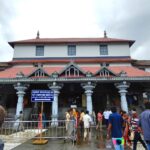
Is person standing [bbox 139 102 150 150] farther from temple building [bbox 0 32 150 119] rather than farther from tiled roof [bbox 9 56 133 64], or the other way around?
tiled roof [bbox 9 56 133 64]

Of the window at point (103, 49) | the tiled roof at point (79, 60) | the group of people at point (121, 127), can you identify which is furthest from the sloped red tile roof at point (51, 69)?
the group of people at point (121, 127)

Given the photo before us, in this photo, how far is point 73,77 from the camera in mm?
18469

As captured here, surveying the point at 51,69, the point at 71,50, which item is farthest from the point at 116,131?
the point at 71,50

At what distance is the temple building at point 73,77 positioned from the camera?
722 inches

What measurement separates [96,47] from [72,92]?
8.28 m

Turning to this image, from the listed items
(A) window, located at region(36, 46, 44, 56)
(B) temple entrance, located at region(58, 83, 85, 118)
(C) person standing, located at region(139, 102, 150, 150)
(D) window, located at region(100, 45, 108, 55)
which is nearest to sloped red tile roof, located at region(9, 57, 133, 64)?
(D) window, located at region(100, 45, 108, 55)

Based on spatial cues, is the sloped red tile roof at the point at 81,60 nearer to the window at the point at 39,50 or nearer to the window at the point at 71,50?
the window at the point at 71,50

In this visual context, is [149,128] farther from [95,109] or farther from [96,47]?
[96,47]

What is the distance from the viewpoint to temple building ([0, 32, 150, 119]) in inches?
722

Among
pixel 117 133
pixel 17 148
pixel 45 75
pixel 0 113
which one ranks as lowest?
pixel 17 148

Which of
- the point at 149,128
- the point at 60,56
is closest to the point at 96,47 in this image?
the point at 60,56

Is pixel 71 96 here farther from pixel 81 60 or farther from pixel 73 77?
pixel 81 60

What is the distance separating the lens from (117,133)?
20.3 feet

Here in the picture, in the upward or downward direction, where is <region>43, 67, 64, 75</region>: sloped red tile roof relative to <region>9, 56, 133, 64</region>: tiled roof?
downward
